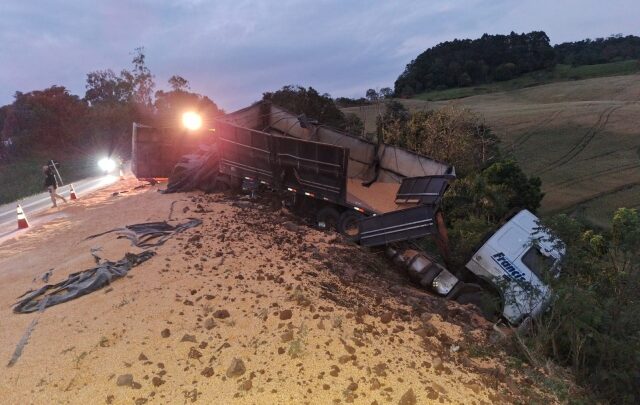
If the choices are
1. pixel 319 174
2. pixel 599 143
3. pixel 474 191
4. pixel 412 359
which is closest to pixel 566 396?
pixel 412 359

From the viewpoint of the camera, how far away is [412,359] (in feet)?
13.5

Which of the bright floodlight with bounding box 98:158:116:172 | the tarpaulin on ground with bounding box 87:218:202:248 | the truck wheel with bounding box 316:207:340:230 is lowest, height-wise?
the bright floodlight with bounding box 98:158:116:172

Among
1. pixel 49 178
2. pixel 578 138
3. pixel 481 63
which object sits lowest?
pixel 578 138

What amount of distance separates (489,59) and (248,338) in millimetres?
86492

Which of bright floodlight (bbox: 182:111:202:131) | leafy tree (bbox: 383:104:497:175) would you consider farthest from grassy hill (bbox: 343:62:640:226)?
bright floodlight (bbox: 182:111:202:131)

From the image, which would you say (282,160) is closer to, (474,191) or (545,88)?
(474,191)

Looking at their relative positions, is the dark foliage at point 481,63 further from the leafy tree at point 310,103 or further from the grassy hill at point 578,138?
the leafy tree at point 310,103

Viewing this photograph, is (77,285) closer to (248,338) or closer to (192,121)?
(248,338)

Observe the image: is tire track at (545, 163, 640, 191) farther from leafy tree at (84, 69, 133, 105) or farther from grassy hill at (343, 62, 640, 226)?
leafy tree at (84, 69, 133, 105)

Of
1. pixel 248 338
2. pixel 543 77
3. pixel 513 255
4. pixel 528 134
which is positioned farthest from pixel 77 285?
pixel 543 77

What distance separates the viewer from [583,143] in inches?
1583

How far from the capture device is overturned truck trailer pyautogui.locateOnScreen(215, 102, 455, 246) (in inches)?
329

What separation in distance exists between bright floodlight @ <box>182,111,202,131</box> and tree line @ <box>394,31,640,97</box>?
6596cm

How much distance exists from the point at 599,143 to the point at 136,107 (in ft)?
160
